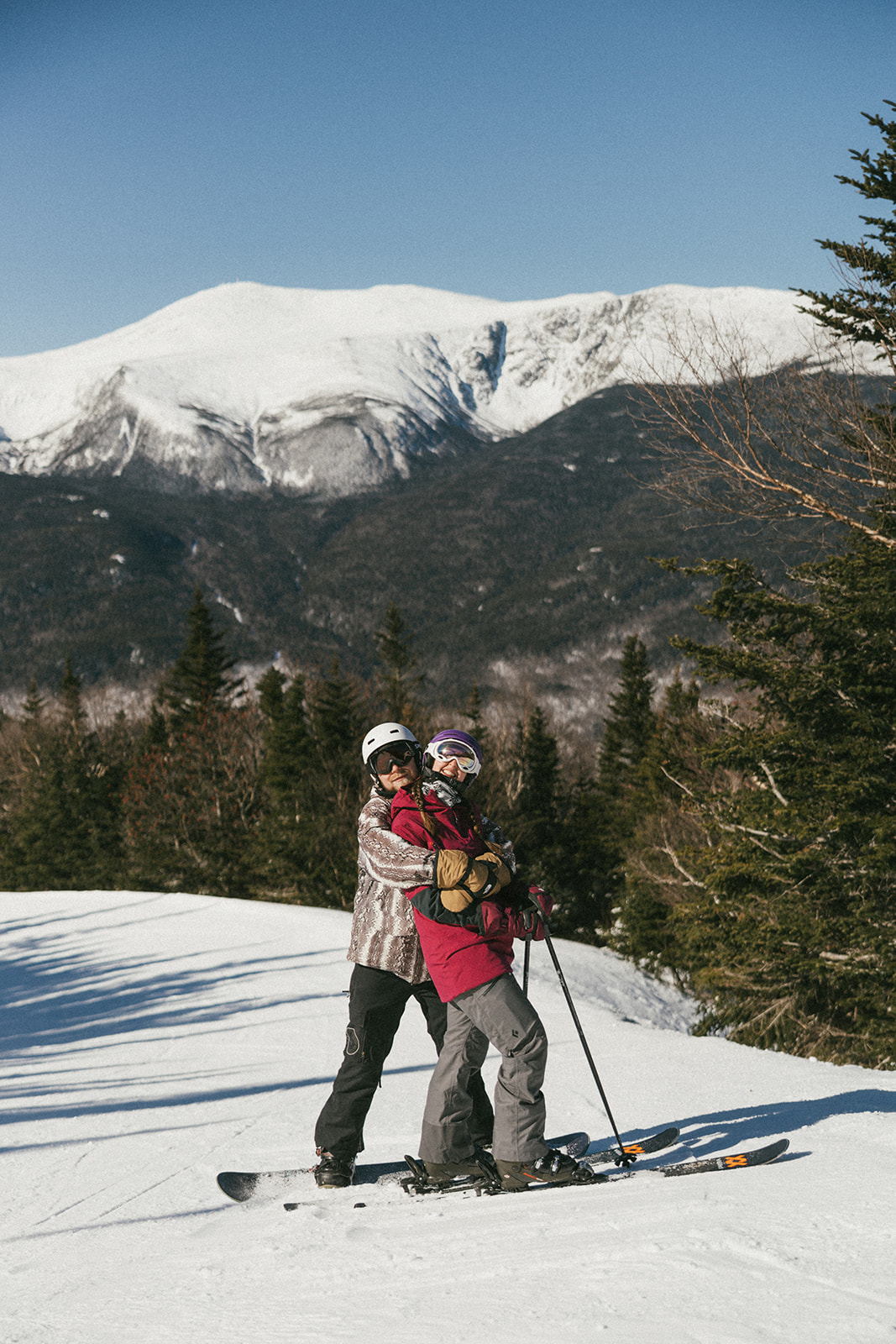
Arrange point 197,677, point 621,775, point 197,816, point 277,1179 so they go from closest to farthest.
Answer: point 277,1179 → point 197,816 → point 621,775 → point 197,677

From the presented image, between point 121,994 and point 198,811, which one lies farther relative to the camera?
point 198,811

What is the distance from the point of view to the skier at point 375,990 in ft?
14.8

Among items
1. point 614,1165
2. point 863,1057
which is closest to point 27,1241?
point 614,1165

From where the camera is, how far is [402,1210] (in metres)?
4.21

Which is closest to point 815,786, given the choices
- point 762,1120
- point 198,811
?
point 762,1120

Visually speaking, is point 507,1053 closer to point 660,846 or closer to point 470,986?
point 470,986

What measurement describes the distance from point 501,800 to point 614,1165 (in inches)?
1064

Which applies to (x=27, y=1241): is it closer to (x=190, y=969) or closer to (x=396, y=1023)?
(x=396, y=1023)

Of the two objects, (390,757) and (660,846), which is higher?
(390,757)

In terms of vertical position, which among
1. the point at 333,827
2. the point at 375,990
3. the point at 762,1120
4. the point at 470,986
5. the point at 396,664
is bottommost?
the point at 333,827

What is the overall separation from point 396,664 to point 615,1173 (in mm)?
47975

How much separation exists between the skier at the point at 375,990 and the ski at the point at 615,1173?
32 cm

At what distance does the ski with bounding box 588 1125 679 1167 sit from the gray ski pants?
69cm

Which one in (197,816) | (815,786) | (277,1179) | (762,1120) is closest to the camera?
(277,1179)
